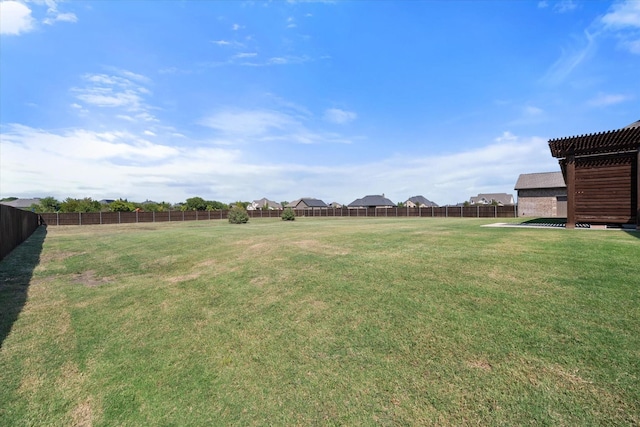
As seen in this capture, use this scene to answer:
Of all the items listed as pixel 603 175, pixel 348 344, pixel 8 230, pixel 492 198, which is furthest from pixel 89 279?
pixel 492 198

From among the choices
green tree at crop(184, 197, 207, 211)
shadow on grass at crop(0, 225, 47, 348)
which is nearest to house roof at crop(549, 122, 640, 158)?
shadow on grass at crop(0, 225, 47, 348)

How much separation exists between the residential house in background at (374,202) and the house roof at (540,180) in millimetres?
36262

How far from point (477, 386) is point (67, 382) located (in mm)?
4303

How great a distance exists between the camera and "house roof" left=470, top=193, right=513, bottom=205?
250 feet

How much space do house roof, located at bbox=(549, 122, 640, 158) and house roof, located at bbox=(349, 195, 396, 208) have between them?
5982 centimetres

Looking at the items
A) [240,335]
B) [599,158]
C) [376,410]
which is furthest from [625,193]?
[240,335]

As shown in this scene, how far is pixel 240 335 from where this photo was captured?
402cm

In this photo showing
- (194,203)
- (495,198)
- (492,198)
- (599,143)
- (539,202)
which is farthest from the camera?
(492,198)

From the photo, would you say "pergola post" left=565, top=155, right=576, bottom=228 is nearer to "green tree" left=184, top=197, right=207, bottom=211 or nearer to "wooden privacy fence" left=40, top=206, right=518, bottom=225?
"wooden privacy fence" left=40, top=206, right=518, bottom=225

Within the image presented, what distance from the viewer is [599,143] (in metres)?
9.70

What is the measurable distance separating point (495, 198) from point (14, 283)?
88974mm

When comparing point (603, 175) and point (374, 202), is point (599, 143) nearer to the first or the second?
point (603, 175)

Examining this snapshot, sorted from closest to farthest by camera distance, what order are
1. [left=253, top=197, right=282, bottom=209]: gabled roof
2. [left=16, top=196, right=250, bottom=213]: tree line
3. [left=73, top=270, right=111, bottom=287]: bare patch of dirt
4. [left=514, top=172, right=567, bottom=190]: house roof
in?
A: [left=73, top=270, right=111, bottom=287]: bare patch of dirt, [left=514, top=172, right=567, bottom=190]: house roof, [left=16, top=196, right=250, bottom=213]: tree line, [left=253, top=197, right=282, bottom=209]: gabled roof

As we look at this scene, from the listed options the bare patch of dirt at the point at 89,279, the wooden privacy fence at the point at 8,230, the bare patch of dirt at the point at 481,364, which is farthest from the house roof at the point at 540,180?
the wooden privacy fence at the point at 8,230
